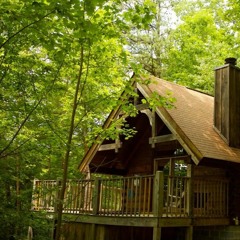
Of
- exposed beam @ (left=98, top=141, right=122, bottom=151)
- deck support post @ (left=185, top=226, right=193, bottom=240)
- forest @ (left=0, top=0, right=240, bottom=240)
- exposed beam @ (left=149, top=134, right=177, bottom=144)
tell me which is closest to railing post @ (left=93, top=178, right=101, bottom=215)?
exposed beam @ (left=98, top=141, right=122, bottom=151)

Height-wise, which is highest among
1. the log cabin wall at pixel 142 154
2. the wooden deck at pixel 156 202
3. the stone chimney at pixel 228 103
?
the stone chimney at pixel 228 103

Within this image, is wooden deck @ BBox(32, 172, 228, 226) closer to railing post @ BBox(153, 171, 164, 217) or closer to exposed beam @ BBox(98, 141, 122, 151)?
railing post @ BBox(153, 171, 164, 217)

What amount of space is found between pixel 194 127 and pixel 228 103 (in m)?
1.86

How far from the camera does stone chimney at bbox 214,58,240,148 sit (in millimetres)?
12305

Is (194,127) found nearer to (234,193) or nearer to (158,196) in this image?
(234,193)

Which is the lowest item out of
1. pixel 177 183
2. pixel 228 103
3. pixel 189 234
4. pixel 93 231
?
pixel 93 231

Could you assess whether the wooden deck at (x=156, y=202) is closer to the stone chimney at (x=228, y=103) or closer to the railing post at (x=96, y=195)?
the railing post at (x=96, y=195)

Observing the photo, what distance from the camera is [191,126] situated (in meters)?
11.4

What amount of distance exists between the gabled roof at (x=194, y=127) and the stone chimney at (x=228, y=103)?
0.29 metres

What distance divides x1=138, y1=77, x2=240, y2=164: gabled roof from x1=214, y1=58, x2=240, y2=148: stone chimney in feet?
0.96

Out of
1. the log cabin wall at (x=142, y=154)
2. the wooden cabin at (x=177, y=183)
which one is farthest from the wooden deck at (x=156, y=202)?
the log cabin wall at (x=142, y=154)

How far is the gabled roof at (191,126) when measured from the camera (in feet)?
33.9

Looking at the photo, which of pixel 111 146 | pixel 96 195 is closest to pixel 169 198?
pixel 96 195

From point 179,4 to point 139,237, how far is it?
19.7m
